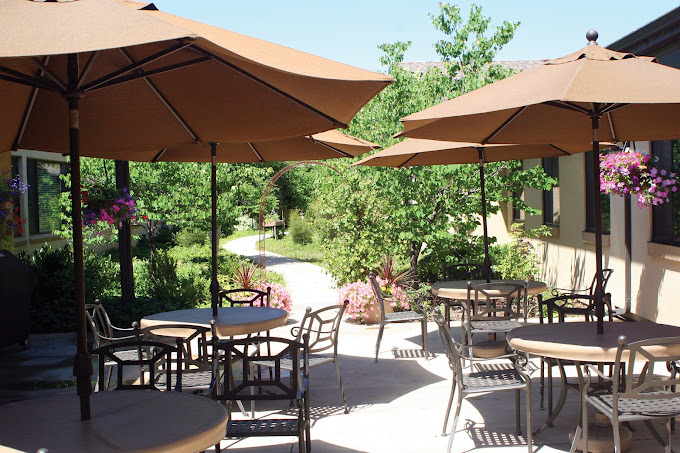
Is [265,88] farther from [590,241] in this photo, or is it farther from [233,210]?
[233,210]

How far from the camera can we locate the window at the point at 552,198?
42.3 feet

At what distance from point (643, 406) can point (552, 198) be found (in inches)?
393

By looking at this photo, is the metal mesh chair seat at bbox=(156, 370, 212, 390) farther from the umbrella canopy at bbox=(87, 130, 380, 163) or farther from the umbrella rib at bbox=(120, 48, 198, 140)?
the umbrella canopy at bbox=(87, 130, 380, 163)

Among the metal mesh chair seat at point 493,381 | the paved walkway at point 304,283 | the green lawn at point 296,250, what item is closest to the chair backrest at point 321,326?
the metal mesh chair seat at point 493,381

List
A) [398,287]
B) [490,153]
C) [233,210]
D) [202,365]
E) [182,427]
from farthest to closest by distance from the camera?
[233,210] → [398,287] → [490,153] → [202,365] → [182,427]

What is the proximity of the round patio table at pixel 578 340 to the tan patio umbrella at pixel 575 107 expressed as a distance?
0.23m

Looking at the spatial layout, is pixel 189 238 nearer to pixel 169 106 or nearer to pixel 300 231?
pixel 300 231

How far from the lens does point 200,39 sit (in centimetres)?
245

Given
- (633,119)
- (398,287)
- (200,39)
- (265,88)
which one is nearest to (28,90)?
(265,88)

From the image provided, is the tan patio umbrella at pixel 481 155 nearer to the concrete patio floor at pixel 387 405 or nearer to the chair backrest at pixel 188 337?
the concrete patio floor at pixel 387 405

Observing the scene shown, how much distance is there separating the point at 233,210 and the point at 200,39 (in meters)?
14.0

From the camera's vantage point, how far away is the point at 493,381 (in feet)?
15.4

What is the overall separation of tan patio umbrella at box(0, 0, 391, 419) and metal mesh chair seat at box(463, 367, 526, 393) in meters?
2.06

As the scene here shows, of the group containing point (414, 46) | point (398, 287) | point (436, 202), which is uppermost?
point (414, 46)
